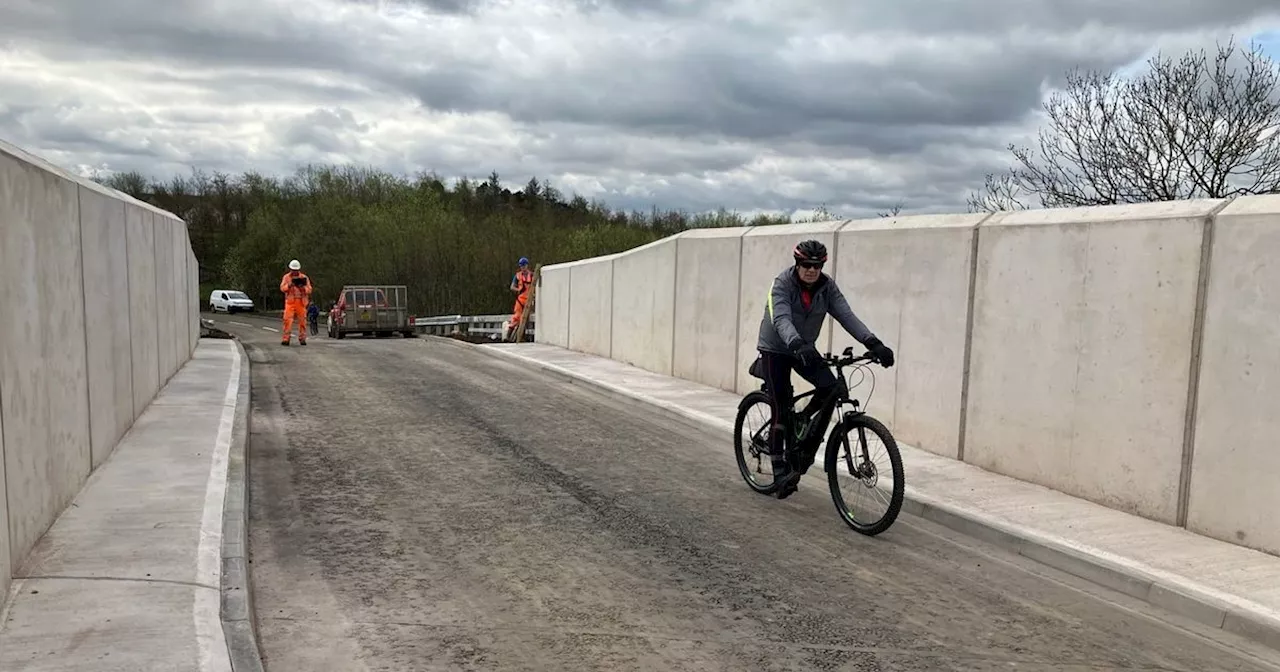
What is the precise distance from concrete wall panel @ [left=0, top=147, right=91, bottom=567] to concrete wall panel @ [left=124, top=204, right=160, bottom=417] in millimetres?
2425

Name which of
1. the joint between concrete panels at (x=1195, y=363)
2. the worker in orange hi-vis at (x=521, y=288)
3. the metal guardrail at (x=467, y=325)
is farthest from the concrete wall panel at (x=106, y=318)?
the metal guardrail at (x=467, y=325)

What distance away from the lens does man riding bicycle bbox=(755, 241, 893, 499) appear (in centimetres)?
623

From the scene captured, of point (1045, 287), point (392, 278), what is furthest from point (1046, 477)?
point (392, 278)

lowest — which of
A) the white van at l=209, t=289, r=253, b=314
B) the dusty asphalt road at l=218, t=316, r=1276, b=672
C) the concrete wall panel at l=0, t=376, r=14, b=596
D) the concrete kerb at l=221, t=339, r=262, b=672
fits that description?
the white van at l=209, t=289, r=253, b=314

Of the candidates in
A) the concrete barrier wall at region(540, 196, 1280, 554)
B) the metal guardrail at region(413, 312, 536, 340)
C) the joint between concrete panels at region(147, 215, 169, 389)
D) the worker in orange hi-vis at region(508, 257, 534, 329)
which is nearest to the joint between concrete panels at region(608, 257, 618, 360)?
the worker in orange hi-vis at region(508, 257, 534, 329)

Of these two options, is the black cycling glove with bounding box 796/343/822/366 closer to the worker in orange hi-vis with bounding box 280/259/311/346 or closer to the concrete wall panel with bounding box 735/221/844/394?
the concrete wall panel with bounding box 735/221/844/394

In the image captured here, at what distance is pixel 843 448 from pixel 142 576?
4301mm

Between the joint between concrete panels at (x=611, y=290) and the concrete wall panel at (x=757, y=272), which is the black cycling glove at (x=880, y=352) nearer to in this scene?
the concrete wall panel at (x=757, y=272)

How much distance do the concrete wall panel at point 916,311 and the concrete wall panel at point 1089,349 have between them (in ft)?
0.85

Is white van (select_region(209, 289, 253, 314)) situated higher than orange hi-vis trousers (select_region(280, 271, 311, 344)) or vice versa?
orange hi-vis trousers (select_region(280, 271, 311, 344))

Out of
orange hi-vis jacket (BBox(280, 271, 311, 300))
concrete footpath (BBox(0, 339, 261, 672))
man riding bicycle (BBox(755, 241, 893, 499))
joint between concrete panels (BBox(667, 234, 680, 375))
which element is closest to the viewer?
concrete footpath (BBox(0, 339, 261, 672))

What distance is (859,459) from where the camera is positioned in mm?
6133

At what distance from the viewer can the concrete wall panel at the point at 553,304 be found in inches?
808

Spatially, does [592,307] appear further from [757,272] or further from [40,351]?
[40,351]
